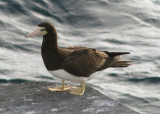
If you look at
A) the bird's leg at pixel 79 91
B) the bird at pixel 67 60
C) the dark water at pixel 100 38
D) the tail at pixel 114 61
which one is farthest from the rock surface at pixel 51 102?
the dark water at pixel 100 38

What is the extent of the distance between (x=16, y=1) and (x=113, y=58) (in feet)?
25.3

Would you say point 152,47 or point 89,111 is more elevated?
point 152,47

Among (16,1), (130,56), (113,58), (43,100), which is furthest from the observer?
(16,1)

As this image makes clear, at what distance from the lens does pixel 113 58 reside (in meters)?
8.24

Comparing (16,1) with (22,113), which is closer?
(22,113)

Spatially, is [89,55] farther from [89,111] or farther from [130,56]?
[130,56]

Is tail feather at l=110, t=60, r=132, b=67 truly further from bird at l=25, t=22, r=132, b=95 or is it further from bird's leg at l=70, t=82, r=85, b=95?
bird's leg at l=70, t=82, r=85, b=95

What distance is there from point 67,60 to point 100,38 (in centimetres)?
638

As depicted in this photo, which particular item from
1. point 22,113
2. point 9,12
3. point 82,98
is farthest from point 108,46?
point 22,113

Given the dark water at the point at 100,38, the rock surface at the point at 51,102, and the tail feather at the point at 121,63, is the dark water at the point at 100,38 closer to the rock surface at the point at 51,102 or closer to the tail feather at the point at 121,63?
the tail feather at the point at 121,63

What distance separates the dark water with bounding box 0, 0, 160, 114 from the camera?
11.4 meters

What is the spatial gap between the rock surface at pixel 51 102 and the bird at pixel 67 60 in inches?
8.6

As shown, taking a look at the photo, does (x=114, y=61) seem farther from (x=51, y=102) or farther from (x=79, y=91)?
(x=51, y=102)

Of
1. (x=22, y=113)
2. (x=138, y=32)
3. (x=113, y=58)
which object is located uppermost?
(x=138, y=32)
